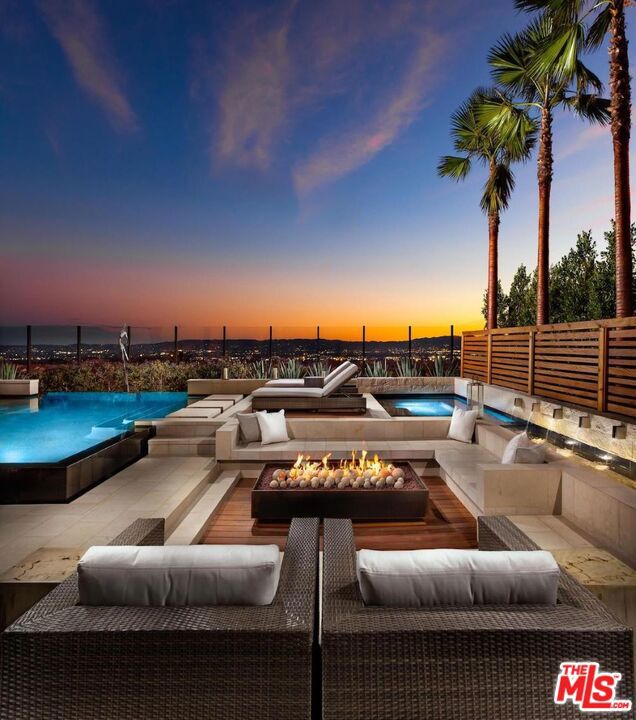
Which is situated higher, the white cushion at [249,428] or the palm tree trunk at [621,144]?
the palm tree trunk at [621,144]

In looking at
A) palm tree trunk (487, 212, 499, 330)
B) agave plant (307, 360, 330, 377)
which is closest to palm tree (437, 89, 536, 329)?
palm tree trunk (487, 212, 499, 330)

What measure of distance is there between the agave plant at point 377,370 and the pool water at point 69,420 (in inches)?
215

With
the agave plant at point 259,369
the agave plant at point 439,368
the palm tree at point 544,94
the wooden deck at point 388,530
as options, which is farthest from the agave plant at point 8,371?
the palm tree at point 544,94

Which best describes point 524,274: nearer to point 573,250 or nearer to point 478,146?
point 573,250

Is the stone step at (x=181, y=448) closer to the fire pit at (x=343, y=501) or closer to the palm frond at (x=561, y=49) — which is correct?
the fire pit at (x=343, y=501)

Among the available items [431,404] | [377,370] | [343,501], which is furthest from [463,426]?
[377,370]

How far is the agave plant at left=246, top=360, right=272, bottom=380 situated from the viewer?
13417 millimetres

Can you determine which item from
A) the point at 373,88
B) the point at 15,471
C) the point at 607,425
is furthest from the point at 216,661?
the point at 373,88

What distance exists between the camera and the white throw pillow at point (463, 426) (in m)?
5.92

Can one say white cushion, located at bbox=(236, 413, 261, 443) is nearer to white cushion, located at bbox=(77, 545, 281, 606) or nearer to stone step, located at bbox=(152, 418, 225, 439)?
stone step, located at bbox=(152, 418, 225, 439)

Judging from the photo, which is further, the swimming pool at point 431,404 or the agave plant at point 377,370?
the agave plant at point 377,370

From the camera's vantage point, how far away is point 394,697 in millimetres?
1432

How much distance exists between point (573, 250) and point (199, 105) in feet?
35.0

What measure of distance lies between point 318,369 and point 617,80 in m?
9.92
